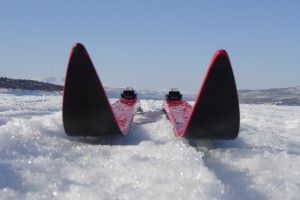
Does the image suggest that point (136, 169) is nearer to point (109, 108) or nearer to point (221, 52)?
point (109, 108)

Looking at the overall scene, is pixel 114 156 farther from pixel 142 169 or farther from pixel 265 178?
pixel 265 178

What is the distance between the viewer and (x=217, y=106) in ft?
12.6

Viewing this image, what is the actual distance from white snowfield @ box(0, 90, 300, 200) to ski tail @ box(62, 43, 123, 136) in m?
0.14

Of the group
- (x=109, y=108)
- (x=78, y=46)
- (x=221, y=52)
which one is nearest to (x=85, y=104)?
(x=109, y=108)

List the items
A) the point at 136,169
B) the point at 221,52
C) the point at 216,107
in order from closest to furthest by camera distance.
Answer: the point at 136,169
the point at 221,52
the point at 216,107

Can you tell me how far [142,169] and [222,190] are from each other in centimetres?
63

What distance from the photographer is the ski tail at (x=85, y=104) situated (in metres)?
3.77

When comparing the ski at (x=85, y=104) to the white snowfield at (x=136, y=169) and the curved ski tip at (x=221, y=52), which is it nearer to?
the white snowfield at (x=136, y=169)

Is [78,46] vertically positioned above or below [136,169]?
above

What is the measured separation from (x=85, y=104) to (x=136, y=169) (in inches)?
52.6

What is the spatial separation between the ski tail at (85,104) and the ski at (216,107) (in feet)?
2.69

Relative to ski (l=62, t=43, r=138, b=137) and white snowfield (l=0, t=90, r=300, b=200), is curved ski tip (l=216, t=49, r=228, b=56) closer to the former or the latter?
white snowfield (l=0, t=90, r=300, b=200)

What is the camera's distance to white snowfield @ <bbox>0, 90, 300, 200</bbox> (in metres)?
2.39

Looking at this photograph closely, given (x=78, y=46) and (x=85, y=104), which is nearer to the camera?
(x=78, y=46)
